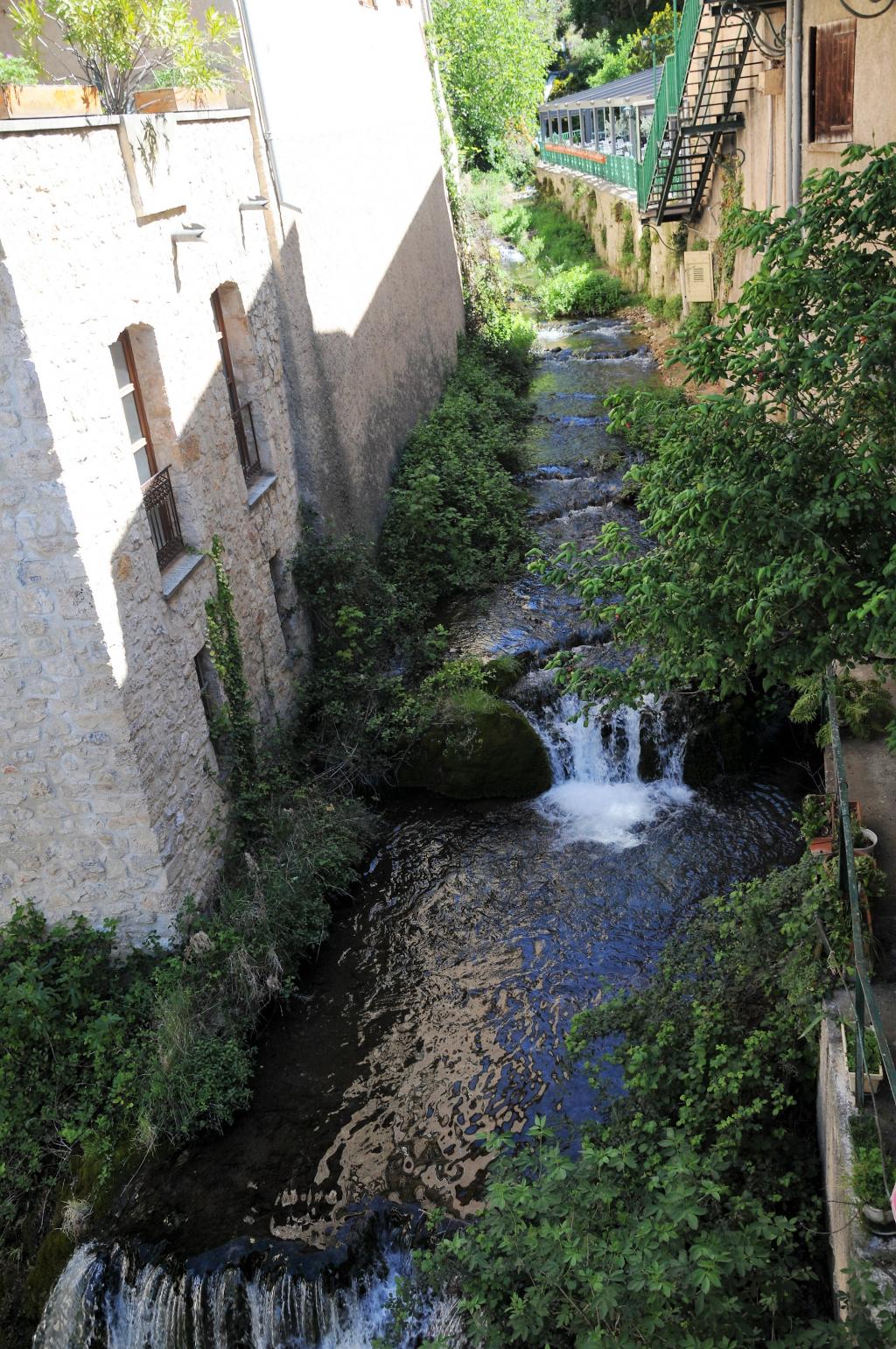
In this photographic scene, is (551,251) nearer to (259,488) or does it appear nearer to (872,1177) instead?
(259,488)

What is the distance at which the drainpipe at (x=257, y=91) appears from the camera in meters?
9.71

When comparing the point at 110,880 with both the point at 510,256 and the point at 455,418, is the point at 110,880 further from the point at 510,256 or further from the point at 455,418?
the point at 510,256

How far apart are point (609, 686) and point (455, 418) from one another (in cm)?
1100

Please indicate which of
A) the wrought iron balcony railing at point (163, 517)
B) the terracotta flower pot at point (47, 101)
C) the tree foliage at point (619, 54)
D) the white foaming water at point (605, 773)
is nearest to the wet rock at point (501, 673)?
the white foaming water at point (605, 773)

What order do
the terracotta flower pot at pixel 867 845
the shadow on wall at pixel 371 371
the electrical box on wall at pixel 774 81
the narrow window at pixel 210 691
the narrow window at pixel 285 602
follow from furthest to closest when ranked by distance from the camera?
the electrical box on wall at pixel 774 81 → the shadow on wall at pixel 371 371 → the narrow window at pixel 285 602 → the narrow window at pixel 210 691 → the terracotta flower pot at pixel 867 845

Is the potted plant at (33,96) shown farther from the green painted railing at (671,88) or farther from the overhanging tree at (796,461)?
the green painted railing at (671,88)

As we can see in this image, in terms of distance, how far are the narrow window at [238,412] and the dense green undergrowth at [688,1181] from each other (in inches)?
239

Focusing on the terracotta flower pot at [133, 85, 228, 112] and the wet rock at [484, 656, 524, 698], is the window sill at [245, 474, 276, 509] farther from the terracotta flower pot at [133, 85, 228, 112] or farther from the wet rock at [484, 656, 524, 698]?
the terracotta flower pot at [133, 85, 228, 112]

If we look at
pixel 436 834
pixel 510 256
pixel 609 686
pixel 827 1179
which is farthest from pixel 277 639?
pixel 510 256

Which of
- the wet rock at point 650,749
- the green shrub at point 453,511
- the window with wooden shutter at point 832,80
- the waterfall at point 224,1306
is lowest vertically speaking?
the waterfall at point 224,1306

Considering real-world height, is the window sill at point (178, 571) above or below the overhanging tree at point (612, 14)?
below

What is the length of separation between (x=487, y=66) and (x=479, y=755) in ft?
78.5

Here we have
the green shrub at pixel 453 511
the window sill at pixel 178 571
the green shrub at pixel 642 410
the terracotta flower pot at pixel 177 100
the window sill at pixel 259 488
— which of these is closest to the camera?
the green shrub at pixel 642 410

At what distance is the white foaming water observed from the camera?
33.9ft
